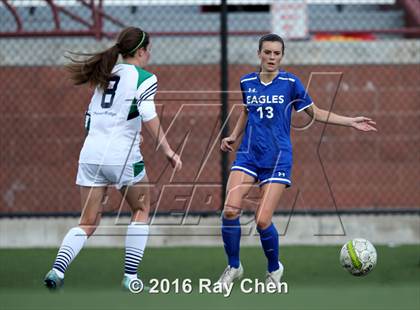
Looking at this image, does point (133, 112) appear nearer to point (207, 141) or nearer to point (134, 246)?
point (134, 246)

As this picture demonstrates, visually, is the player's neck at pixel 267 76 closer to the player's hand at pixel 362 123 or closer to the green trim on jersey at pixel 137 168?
the player's hand at pixel 362 123

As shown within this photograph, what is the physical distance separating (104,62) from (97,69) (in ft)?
0.24

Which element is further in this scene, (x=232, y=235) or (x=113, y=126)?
(x=232, y=235)

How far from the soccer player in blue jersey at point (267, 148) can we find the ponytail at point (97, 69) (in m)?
1.06

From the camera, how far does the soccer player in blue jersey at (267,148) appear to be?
23.8 feet

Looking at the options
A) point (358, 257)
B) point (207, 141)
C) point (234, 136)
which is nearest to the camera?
point (358, 257)

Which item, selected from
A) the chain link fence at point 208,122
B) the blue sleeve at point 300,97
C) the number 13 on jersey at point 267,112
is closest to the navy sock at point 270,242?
the number 13 on jersey at point 267,112

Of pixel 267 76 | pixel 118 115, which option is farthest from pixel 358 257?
pixel 118 115

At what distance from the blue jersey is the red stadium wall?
292 cm

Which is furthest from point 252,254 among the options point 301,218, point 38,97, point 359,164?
point 38,97

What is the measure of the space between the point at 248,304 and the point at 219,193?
3.88m

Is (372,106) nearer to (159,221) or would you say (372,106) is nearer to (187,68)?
(187,68)

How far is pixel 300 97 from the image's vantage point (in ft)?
24.1

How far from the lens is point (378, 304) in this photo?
622 cm
